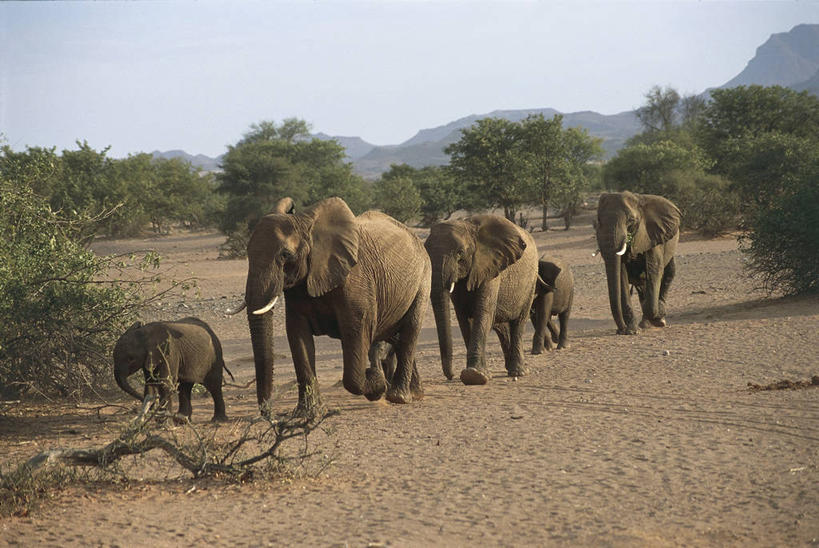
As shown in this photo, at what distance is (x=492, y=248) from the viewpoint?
9992 mm

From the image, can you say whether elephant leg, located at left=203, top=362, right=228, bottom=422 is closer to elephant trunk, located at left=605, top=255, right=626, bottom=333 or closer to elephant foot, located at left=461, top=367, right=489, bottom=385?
elephant foot, located at left=461, top=367, right=489, bottom=385

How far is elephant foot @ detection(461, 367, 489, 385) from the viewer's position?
31.4 feet

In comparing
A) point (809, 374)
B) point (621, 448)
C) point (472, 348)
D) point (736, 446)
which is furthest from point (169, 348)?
point (809, 374)

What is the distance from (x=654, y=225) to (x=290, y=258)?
28.8 ft

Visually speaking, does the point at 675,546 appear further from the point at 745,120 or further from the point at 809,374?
the point at 745,120

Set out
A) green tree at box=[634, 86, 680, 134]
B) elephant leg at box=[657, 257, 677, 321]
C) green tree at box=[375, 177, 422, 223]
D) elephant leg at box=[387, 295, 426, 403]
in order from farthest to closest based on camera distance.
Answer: green tree at box=[634, 86, 680, 134]
green tree at box=[375, 177, 422, 223]
elephant leg at box=[657, 257, 677, 321]
elephant leg at box=[387, 295, 426, 403]

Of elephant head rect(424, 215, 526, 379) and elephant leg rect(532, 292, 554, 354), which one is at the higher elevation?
elephant head rect(424, 215, 526, 379)

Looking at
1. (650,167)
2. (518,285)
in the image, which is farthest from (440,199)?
(518,285)

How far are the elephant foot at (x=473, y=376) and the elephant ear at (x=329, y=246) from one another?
8.11 feet

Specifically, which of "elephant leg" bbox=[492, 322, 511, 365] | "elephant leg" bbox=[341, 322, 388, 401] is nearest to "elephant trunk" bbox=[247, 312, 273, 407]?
"elephant leg" bbox=[341, 322, 388, 401]

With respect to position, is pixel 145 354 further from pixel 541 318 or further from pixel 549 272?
pixel 549 272

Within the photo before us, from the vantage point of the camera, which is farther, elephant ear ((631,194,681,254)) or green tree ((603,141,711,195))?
green tree ((603,141,711,195))

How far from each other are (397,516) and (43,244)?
6.01 meters

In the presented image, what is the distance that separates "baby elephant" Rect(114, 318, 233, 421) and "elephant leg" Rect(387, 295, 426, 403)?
1753mm
